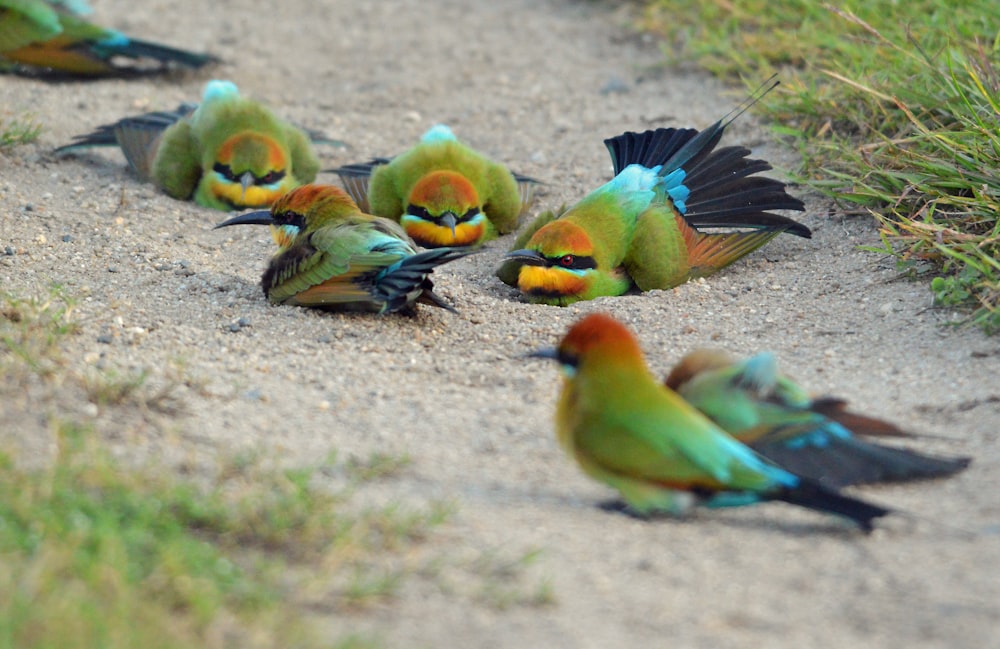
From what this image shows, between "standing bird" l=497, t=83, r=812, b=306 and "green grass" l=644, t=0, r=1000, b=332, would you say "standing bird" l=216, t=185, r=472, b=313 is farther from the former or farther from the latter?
"green grass" l=644, t=0, r=1000, b=332

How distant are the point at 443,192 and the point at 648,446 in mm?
2322

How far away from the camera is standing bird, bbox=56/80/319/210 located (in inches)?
187

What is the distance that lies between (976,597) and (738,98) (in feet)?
11.7

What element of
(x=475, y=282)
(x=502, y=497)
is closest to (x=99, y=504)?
(x=502, y=497)

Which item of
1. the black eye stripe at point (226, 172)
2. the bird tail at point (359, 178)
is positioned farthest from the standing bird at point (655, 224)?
the black eye stripe at point (226, 172)

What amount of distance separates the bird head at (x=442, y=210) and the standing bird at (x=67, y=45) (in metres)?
2.10

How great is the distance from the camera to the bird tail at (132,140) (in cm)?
488

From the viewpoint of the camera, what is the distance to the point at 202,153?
4.86 meters

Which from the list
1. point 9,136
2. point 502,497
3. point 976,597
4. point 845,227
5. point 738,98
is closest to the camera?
point 976,597

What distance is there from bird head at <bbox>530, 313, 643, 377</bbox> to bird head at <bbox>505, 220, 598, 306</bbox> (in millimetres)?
1435

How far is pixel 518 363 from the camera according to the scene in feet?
10.6

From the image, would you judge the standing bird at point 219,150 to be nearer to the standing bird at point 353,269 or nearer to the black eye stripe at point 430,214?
the black eye stripe at point 430,214

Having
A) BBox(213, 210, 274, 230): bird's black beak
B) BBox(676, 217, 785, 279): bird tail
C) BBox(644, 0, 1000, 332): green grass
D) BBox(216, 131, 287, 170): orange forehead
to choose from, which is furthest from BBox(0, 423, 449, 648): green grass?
BBox(216, 131, 287, 170): orange forehead

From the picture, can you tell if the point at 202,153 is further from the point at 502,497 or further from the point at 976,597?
the point at 976,597
